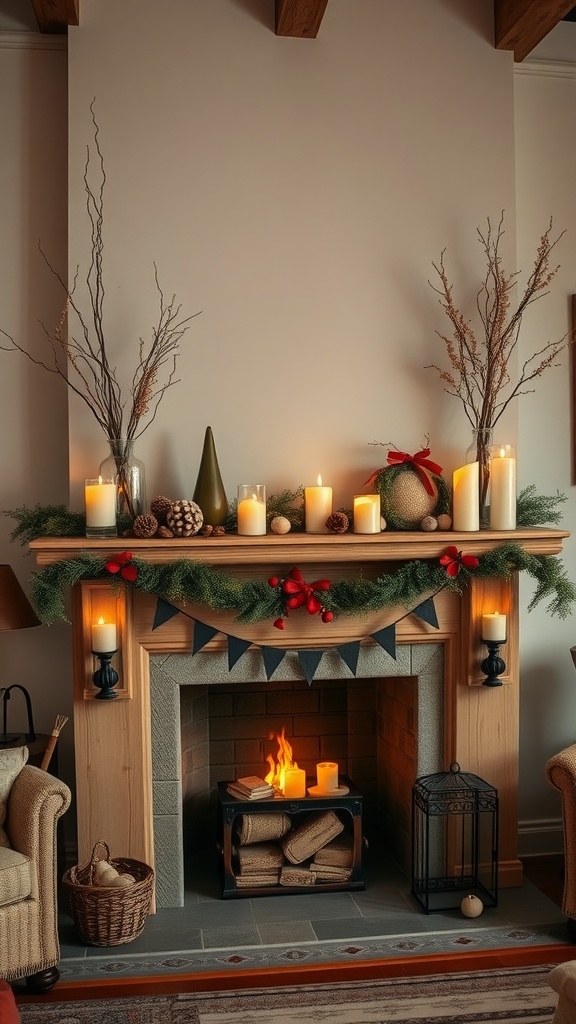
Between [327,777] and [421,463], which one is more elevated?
[421,463]

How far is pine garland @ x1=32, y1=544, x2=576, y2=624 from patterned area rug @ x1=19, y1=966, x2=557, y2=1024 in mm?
1086

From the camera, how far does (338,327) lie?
3.38m

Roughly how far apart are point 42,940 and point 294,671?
112 cm

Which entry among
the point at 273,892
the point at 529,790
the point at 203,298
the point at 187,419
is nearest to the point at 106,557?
the point at 187,419

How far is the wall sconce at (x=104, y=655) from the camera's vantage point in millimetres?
3080

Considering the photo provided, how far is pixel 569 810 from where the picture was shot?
296 cm

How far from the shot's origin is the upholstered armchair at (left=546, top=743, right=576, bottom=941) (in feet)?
9.66

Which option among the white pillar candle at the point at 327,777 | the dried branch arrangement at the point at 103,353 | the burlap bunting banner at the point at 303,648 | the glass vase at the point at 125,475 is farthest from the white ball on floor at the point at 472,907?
the dried branch arrangement at the point at 103,353

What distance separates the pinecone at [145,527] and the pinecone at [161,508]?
65 millimetres

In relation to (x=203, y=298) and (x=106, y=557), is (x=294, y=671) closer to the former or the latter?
(x=106, y=557)

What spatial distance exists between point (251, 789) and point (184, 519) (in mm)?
1025

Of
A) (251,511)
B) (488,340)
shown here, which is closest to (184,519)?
(251,511)

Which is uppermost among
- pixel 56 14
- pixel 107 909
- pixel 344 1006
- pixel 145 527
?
pixel 56 14

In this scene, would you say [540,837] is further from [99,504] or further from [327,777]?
[99,504]
